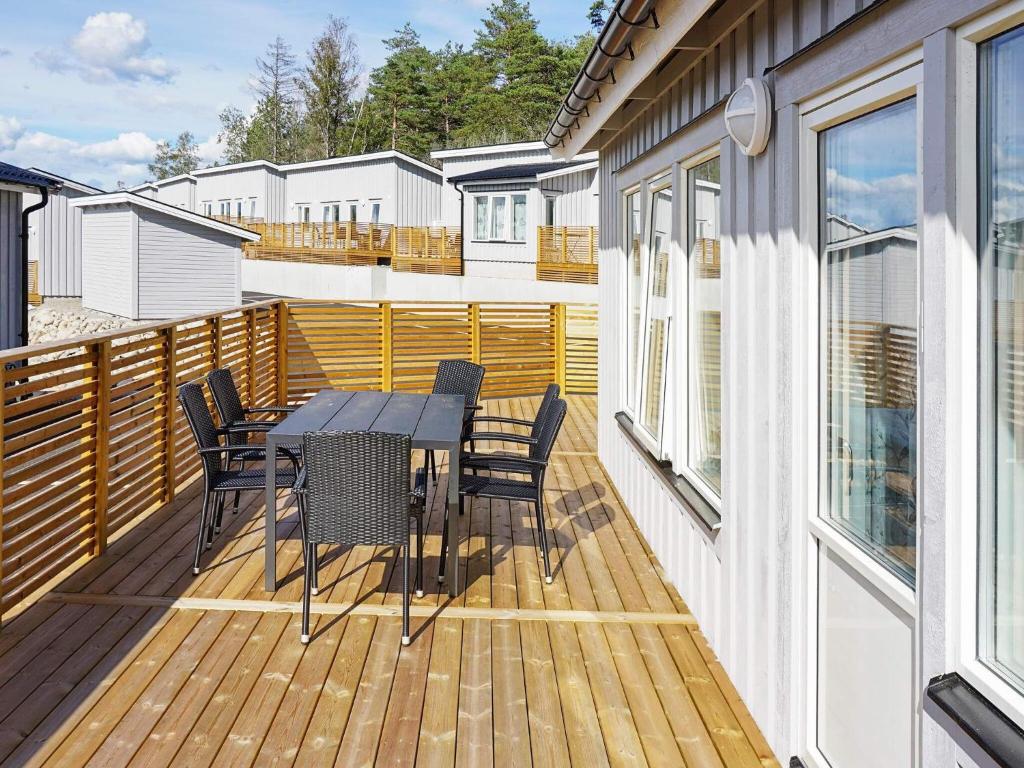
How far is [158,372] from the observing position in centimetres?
580

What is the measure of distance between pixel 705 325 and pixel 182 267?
59.9 feet

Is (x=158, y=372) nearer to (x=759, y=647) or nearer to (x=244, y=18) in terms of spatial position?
(x=759, y=647)

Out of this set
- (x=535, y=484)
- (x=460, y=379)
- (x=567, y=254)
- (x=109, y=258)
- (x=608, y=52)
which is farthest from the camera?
(x=567, y=254)

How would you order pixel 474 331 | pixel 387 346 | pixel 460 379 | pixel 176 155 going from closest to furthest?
pixel 460 379, pixel 387 346, pixel 474 331, pixel 176 155

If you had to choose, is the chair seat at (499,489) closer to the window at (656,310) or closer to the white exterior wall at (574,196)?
the window at (656,310)

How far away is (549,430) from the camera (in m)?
4.55

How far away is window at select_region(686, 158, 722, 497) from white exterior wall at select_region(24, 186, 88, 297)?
23.2 m

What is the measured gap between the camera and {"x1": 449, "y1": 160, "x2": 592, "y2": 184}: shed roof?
22672 mm

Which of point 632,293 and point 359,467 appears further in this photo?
point 632,293

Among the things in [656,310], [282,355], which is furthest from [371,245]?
[656,310]

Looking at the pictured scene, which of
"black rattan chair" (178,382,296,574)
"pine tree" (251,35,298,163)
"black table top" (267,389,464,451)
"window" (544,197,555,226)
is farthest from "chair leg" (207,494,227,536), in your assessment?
"pine tree" (251,35,298,163)

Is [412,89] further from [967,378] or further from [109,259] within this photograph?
[967,378]

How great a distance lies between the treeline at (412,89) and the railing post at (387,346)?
32.4 meters

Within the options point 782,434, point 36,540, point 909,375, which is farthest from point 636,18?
point 36,540
